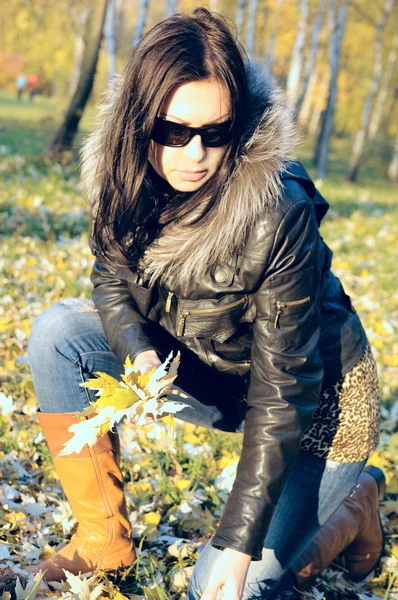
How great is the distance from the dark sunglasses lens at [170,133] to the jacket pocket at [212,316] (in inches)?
17.5

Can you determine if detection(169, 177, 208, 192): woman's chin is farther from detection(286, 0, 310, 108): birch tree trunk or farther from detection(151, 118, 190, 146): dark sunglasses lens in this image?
detection(286, 0, 310, 108): birch tree trunk

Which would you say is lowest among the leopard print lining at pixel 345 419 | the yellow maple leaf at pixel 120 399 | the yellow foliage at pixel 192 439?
the yellow foliage at pixel 192 439

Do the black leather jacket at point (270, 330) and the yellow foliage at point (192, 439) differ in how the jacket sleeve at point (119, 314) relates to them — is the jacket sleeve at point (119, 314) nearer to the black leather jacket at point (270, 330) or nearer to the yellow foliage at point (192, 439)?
the black leather jacket at point (270, 330)

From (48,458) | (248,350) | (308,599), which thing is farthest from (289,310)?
(48,458)

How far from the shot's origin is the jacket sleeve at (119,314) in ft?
6.31

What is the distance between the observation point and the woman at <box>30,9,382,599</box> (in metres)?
1.66

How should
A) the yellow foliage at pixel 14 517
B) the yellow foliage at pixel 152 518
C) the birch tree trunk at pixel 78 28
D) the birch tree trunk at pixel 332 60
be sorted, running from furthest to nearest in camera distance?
the birch tree trunk at pixel 78 28 → the birch tree trunk at pixel 332 60 → the yellow foliage at pixel 152 518 → the yellow foliage at pixel 14 517

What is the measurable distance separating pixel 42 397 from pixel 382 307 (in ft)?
11.7

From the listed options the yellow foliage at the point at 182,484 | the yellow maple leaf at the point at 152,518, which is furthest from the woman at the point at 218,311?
the yellow foliage at the point at 182,484

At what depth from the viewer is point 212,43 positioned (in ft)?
5.43

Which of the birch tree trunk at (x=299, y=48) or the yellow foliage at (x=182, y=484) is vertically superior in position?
the birch tree trunk at (x=299, y=48)

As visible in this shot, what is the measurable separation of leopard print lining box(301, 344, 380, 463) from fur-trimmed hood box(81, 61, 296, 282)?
22.4 inches

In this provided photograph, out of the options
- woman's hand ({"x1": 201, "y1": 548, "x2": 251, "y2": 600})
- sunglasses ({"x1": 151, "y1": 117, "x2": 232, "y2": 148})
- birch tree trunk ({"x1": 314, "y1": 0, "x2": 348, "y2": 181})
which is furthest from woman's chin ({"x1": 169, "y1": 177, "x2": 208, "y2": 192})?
birch tree trunk ({"x1": 314, "y1": 0, "x2": 348, "y2": 181})

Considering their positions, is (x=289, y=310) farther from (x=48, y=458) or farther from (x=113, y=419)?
(x=48, y=458)
